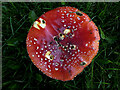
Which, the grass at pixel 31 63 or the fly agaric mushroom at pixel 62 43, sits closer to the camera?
the fly agaric mushroom at pixel 62 43

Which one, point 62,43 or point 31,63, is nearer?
point 62,43

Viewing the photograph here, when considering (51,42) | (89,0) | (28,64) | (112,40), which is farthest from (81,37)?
(28,64)

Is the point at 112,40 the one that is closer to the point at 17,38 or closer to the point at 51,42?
the point at 51,42

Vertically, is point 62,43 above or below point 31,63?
above

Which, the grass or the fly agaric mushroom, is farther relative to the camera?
the grass
